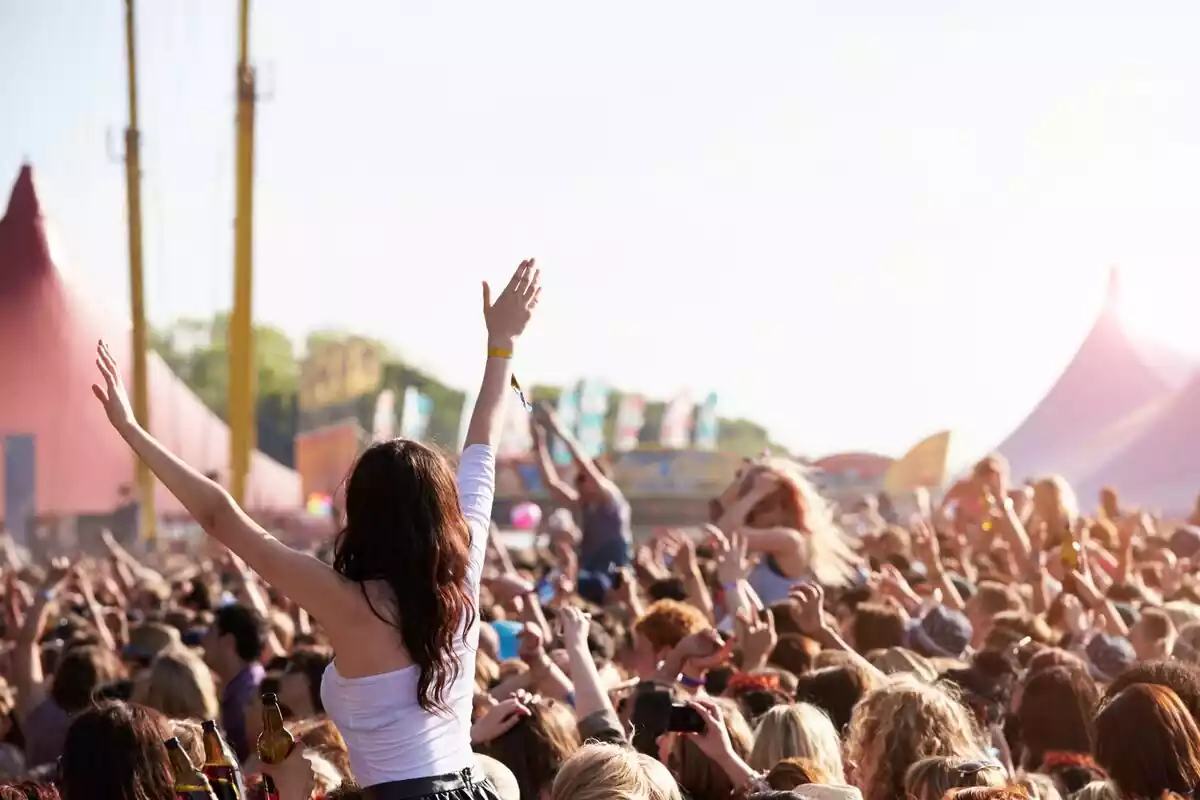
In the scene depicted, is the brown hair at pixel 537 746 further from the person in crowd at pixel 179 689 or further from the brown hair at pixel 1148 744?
the person in crowd at pixel 179 689

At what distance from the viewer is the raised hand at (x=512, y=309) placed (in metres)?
3.40

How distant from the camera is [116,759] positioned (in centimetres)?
321

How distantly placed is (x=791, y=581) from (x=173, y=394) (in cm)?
3730

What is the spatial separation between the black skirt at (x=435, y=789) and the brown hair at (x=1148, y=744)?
1458 mm

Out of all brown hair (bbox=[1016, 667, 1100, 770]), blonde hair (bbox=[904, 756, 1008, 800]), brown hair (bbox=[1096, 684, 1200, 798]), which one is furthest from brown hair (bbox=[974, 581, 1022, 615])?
blonde hair (bbox=[904, 756, 1008, 800])

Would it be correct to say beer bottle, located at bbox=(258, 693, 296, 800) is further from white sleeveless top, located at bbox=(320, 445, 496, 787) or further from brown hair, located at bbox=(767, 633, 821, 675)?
brown hair, located at bbox=(767, 633, 821, 675)

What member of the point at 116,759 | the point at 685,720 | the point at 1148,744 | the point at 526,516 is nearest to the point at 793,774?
the point at 685,720

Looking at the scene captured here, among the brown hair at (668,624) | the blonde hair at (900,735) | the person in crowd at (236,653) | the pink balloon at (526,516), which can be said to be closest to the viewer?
the blonde hair at (900,735)

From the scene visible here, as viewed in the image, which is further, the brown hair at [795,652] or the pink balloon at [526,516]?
the pink balloon at [526,516]

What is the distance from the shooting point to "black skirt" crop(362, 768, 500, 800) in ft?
9.46

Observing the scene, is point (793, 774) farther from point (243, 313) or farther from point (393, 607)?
point (243, 313)

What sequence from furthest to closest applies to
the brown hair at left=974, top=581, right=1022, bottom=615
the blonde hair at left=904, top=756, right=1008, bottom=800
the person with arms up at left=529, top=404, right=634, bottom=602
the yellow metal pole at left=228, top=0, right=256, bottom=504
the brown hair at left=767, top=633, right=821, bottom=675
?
the yellow metal pole at left=228, top=0, right=256, bottom=504, the person with arms up at left=529, top=404, right=634, bottom=602, the brown hair at left=974, top=581, right=1022, bottom=615, the brown hair at left=767, top=633, right=821, bottom=675, the blonde hair at left=904, top=756, right=1008, bottom=800

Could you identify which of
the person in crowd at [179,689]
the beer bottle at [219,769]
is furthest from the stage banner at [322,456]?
the beer bottle at [219,769]

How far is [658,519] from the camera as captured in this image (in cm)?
3584
